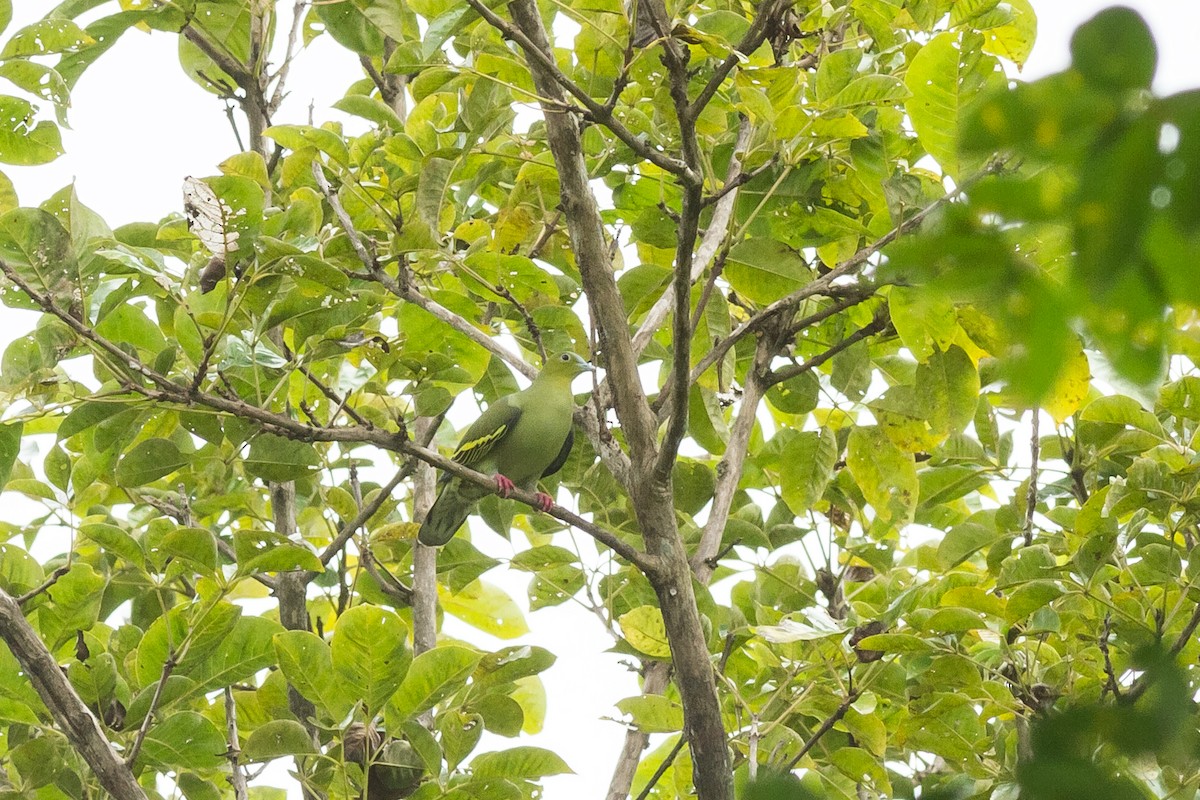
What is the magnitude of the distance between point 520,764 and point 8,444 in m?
1.47

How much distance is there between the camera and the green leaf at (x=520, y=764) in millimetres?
2922

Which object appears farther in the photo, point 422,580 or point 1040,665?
point 422,580

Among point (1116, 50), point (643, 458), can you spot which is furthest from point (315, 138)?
point (1116, 50)

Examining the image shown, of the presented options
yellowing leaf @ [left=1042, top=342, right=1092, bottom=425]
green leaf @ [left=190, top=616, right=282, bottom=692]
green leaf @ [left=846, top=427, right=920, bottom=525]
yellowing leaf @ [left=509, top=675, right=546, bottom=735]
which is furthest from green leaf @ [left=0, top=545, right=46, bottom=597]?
yellowing leaf @ [left=1042, top=342, right=1092, bottom=425]

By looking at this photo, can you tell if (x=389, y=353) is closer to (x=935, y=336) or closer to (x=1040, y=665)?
(x=935, y=336)

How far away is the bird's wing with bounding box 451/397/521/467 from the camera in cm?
428

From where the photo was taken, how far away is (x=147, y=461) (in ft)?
10.2

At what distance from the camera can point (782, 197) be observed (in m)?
3.43

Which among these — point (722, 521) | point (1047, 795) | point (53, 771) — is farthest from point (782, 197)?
point (1047, 795)

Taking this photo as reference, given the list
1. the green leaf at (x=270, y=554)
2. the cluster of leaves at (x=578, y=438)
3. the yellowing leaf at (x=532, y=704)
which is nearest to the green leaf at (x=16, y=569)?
the cluster of leaves at (x=578, y=438)

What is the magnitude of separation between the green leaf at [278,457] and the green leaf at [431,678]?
82 cm

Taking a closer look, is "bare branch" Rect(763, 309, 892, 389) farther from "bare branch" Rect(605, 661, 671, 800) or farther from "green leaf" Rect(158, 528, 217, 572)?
"green leaf" Rect(158, 528, 217, 572)

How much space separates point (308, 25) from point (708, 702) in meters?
2.89

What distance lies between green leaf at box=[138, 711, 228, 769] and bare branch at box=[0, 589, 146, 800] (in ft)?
0.57
